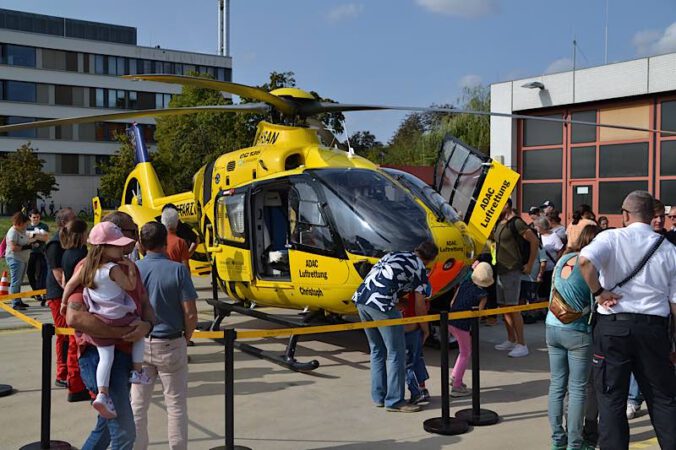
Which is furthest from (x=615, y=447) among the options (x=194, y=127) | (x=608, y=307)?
(x=194, y=127)

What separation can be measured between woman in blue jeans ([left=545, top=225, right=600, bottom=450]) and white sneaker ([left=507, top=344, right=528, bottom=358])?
10.6ft

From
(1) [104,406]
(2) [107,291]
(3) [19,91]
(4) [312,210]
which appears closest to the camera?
(1) [104,406]

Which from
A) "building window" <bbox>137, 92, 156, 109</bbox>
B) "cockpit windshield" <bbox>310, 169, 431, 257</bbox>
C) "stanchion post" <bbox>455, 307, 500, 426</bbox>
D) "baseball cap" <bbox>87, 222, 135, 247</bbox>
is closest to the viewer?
"baseball cap" <bbox>87, 222, 135, 247</bbox>

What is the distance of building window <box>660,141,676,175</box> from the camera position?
1719cm

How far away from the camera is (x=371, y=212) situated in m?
7.28

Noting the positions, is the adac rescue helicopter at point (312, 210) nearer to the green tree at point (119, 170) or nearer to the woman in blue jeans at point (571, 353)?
the woman in blue jeans at point (571, 353)

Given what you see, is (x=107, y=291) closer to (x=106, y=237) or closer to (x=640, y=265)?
(x=106, y=237)


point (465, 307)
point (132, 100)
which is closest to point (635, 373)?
point (465, 307)

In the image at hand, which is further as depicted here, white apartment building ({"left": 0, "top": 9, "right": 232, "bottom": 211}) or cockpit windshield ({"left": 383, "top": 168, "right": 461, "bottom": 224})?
white apartment building ({"left": 0, "top": 9, "right": 232, "bottom": 211})

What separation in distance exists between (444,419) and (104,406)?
2.74m

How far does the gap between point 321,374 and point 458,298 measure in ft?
5.68

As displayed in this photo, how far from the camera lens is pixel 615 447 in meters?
4.19

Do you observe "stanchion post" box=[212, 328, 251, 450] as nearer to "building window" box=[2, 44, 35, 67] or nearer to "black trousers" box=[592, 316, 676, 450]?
"black trousers" box=[592, 316, 676, 450]

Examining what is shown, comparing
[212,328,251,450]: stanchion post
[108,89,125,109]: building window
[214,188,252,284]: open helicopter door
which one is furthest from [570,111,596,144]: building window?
[108,89,125,109]: building window
